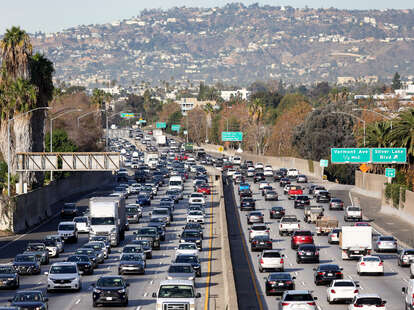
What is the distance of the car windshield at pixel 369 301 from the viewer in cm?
3190

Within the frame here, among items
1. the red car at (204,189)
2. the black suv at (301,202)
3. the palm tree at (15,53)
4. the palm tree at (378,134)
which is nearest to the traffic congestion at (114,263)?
the black suv at (301,202)

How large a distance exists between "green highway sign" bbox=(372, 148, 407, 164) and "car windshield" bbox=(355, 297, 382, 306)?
57211 millimetres

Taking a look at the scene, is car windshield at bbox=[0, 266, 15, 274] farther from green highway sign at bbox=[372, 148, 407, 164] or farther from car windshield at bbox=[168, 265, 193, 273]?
green highway sign at bbox=[372, 148, 407, 164]

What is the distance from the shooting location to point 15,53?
8625 centimetres

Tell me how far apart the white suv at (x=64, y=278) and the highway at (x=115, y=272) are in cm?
36

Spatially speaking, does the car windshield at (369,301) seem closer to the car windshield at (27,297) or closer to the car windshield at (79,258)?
the car windshield at (27,297)

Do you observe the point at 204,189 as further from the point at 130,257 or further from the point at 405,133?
the point at 130,257

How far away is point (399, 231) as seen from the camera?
70000 mm

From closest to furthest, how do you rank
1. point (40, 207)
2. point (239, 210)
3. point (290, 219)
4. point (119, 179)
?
point (290, 219) < point (40, 207) < point (239, 210) < point (119, 179)

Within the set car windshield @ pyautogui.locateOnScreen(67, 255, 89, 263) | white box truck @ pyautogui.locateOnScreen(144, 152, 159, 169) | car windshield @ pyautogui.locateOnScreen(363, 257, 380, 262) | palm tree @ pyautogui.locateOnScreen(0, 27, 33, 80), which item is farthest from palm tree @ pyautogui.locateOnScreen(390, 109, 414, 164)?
white box truck @ pyautogui.locateOnScreen(144, 152, 159, 169)

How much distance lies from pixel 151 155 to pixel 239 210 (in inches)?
2457

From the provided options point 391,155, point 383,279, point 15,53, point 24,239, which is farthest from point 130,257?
point 391,155

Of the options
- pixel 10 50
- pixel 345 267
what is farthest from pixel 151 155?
pixel 345 267

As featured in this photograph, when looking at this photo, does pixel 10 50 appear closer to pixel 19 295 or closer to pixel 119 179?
pixel 119 179
